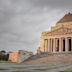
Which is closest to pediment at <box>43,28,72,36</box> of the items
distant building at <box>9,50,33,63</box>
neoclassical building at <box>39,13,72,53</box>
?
neoclassical building at <box>39,13,72,53</box>

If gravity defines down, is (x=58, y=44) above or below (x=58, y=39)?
below

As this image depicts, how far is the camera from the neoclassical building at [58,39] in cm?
8044

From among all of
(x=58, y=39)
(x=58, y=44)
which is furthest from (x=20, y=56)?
(x=58, y=44)

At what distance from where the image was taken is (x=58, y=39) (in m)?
83.1

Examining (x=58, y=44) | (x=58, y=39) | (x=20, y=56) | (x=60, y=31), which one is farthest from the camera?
(x=58, y=44)

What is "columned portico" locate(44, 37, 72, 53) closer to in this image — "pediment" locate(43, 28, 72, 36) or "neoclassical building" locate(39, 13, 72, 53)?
"neoclassical building" locate(39, 13, 72, 53)

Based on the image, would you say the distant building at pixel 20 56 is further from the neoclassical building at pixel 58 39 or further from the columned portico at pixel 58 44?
the columned portico at pixel 58 44

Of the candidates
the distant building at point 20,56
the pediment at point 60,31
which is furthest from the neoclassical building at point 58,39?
the distant building at point 20,56

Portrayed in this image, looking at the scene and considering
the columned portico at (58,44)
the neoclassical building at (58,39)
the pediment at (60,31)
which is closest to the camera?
the pediment at (60,31)

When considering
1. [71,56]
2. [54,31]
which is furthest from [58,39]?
[71,56]

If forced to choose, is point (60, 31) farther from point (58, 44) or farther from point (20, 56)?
point (20, 56)

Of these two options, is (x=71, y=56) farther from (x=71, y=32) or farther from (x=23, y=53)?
(x=71, y=32)

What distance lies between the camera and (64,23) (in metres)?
90.4

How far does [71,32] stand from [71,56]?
21.4 meters
